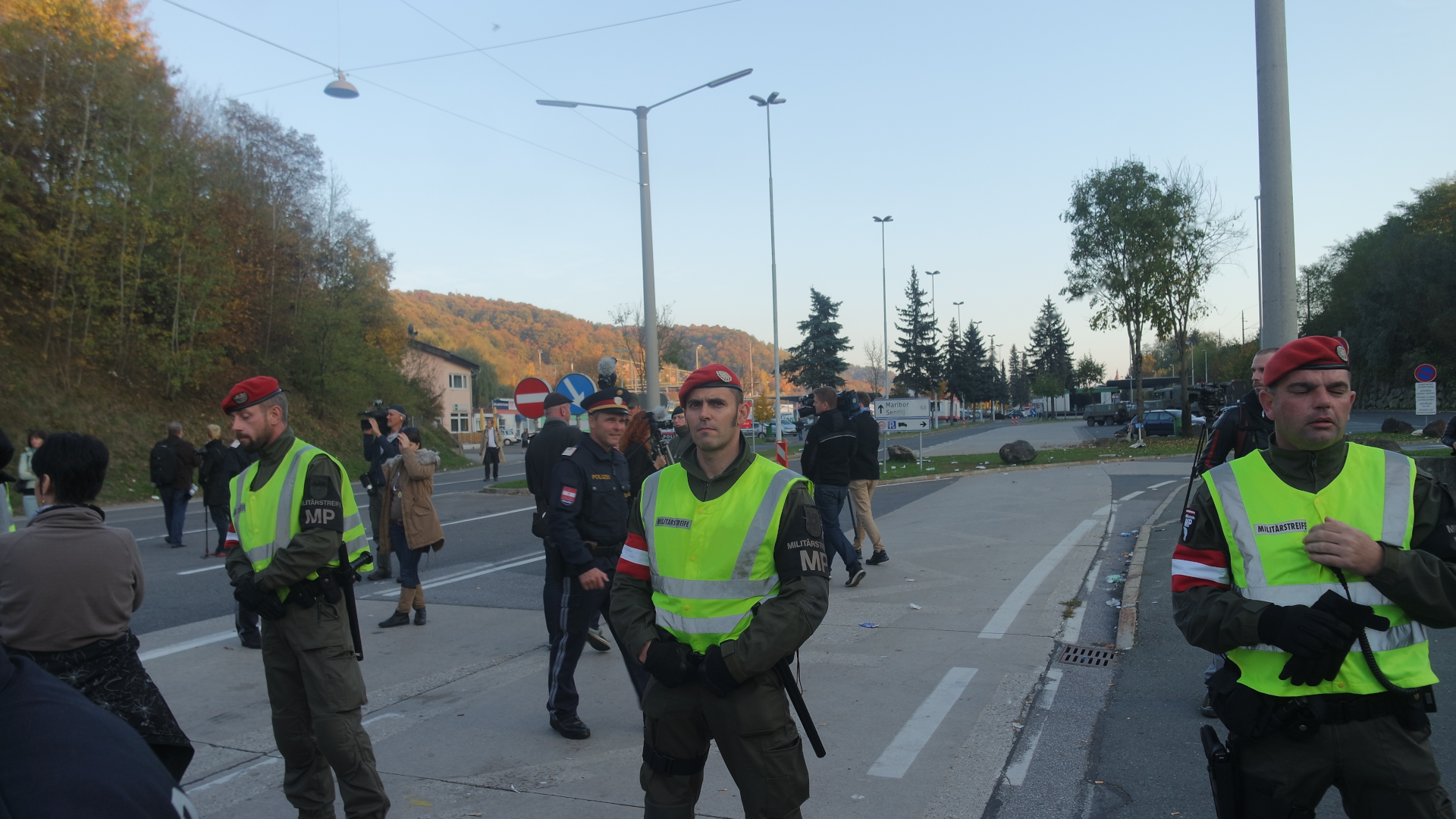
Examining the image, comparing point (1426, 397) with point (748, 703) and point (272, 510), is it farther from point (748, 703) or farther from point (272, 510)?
point (272, 510)

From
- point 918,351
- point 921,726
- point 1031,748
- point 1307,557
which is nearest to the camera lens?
point 1307,557

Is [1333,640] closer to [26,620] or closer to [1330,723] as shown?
[1330,723]

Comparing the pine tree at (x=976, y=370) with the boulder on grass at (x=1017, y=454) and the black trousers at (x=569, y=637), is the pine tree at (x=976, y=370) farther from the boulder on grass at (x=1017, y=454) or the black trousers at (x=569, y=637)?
the black trousers at (x=569, y=637)

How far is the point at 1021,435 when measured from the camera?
47.4 m

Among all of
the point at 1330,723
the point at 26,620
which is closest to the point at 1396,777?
the point at 1330,723

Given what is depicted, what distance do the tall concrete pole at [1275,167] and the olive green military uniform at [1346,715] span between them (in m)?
4.84

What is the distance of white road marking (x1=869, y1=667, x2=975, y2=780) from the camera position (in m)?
4.46

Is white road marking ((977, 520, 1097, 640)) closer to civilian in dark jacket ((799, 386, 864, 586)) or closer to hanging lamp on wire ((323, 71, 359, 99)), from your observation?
civilian in dark jacket ((799, 386, 864, 586))

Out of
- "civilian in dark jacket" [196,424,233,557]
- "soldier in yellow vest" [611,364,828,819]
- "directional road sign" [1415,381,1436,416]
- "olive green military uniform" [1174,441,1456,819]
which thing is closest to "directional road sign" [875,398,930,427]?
"directional road sign" [1415,381,1436,416]

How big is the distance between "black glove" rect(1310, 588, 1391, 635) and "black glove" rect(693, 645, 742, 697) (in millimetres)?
1609

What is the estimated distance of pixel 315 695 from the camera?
3646 millimetres

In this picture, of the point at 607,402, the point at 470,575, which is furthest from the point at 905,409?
the point at 607,402

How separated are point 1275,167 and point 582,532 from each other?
19.4 ft

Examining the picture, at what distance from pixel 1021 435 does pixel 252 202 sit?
39.4 meters
